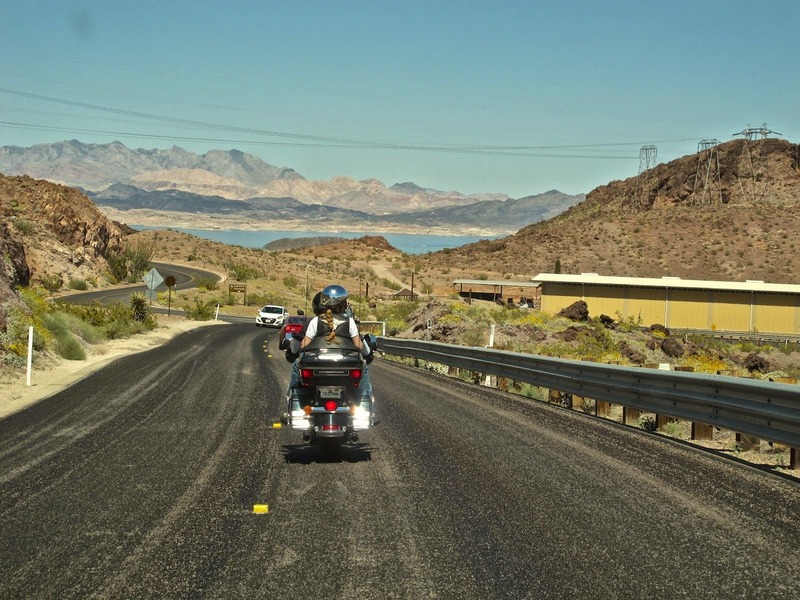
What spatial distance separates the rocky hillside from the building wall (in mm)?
40952

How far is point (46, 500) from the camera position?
7867 mm

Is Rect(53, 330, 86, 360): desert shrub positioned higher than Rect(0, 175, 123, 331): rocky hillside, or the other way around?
Rect(0, 175, 123, 331): rocky hillside

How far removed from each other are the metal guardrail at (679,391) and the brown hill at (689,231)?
81.7 metres

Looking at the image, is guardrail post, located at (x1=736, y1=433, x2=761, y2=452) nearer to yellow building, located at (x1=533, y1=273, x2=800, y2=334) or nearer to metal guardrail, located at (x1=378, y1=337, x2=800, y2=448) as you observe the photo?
metal guardrail, located at (x1=378, y1=337, x2=800, y2=448)

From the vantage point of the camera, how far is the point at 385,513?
753 cm

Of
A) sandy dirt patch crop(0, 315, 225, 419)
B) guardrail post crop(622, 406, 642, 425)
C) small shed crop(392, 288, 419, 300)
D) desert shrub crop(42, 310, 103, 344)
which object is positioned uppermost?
small shed crop(392, 288, 419, 300)

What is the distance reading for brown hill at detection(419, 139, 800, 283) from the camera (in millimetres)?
100375

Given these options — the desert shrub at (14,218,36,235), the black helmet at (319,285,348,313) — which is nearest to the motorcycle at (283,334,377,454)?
the black helmet at (319,285,348,313)

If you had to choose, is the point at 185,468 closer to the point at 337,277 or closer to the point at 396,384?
the point at 396,384

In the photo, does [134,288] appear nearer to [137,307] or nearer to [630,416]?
[137,307]

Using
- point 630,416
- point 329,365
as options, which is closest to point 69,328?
point 630,416

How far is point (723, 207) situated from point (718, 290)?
65323 millimetres

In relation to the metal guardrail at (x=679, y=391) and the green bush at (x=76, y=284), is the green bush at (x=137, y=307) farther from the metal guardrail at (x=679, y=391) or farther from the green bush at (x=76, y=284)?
the green bush at (x=76, y=284)

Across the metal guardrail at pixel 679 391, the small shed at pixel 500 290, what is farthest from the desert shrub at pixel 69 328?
the small shed at pixel 500 290
